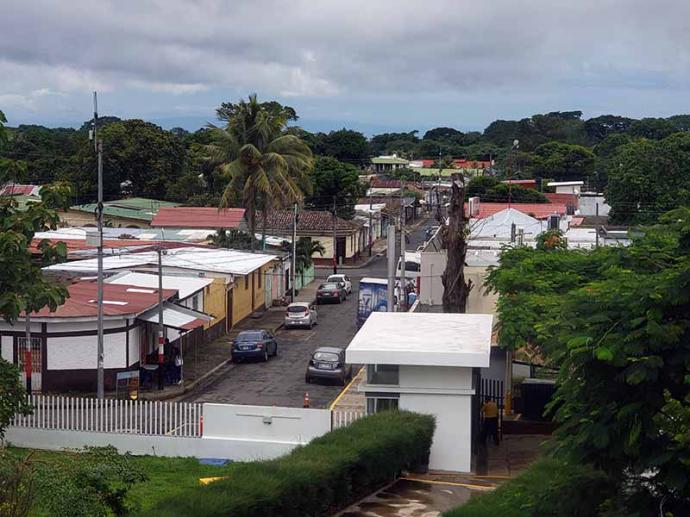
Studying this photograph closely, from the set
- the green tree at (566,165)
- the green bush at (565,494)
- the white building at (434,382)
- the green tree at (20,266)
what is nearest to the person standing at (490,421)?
the white building at (434,382)

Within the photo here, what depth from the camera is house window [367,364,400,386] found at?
20.3m

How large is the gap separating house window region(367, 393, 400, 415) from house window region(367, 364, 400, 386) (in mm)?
234

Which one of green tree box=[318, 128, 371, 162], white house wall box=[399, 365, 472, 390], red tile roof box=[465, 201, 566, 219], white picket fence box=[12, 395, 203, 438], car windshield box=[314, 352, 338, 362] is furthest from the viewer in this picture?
green tree box=[318, 128, 371, 162]

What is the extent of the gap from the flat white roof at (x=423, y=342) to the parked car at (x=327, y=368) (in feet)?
32.2

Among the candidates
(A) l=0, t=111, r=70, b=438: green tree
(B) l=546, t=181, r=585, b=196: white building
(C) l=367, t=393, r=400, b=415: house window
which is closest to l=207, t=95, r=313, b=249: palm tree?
(A) l=0, t=111, r=70, b=438: green tree

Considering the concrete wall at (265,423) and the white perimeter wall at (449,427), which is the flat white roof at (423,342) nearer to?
the white perimeter wall at (449,427)

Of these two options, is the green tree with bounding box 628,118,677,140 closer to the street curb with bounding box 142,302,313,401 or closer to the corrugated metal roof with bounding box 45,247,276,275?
the corrugated metal roof with bounding box 45,247,276,275

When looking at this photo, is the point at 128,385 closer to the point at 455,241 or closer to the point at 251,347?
the point at 251,347

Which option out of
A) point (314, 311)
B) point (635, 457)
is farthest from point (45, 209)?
point (314, 311)

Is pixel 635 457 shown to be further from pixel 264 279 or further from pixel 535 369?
pixel 264 279

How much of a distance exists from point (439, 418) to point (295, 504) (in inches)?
269

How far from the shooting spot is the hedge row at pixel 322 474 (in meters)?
12.3

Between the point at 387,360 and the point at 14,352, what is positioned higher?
the point at 387,360

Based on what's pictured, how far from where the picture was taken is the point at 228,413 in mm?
21562
